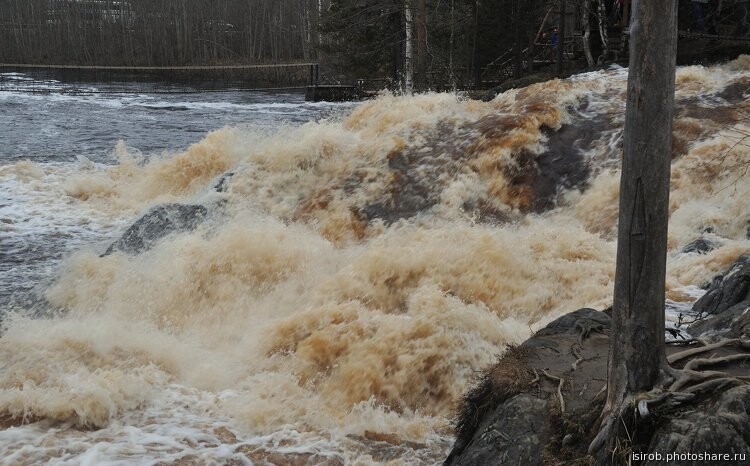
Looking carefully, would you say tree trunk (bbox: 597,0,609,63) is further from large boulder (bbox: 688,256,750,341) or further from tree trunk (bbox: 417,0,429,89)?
large boulder (bbox: 688,256,750,341)

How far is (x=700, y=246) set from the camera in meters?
8.06

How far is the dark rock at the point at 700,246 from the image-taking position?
7.99 m

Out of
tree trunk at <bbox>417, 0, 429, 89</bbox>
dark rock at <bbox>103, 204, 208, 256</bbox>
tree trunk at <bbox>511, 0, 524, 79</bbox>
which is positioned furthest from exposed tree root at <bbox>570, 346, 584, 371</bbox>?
tree trunk at <bbox>511, 0, 524, 79</bbox>

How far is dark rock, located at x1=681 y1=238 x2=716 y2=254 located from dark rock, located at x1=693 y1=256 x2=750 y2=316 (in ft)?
4.31

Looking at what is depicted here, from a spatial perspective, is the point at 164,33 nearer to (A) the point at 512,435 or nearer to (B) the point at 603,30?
(B) the point at 603,30

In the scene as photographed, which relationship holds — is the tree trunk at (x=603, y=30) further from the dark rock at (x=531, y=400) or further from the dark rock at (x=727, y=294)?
the dark rock at (x=531, y=400)

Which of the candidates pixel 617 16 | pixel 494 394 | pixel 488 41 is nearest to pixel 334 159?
A: pixel 494 394

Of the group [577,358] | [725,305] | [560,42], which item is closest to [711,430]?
[577,358]

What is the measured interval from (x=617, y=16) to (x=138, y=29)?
3723 cm

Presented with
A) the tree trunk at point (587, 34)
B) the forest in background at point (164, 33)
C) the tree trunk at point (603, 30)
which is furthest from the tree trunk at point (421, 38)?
the forest in background at point (164, 33)

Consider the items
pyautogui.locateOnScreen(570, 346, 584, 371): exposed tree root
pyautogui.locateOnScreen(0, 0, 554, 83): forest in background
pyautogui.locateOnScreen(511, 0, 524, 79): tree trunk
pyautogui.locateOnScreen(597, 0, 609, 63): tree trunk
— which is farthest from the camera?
pyautogui.locateOnScreen(0, 0, 554, 83): forest in background

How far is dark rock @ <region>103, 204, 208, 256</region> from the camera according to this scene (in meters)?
10.7

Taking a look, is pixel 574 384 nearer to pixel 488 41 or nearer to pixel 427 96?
pixel 427 96

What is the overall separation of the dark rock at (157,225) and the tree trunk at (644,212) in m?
8.19
